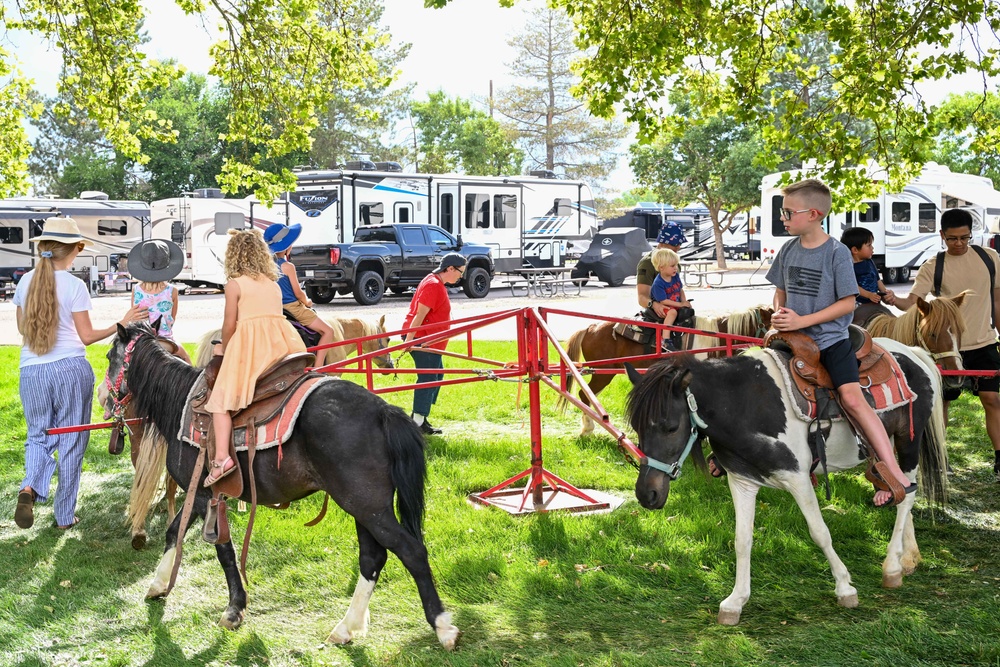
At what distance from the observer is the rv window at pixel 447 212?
2755 centimetres

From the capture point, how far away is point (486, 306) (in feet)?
72.8

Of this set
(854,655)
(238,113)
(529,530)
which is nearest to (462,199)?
(238,113)

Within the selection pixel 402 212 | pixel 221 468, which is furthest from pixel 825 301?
pixel 402 212

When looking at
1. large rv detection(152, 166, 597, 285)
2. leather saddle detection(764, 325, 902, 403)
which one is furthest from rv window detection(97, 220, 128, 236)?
leather saddle detection(764, 325, 902, 403)

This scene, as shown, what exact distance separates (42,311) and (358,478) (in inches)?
113

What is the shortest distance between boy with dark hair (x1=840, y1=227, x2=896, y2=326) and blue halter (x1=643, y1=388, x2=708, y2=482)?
3.82 m

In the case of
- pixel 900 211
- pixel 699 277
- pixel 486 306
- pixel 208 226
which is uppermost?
pixel 900 211

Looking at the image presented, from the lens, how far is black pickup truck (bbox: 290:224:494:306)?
22.8m

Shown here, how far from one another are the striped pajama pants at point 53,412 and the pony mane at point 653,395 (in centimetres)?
380

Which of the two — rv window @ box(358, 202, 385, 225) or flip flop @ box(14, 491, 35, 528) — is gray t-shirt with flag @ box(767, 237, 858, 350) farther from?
rv window @ box(358, 202, 385, 225)

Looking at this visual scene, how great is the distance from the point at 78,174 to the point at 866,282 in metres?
Result: 50.9

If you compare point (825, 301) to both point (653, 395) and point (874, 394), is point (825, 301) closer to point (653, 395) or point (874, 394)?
point (874, 394)

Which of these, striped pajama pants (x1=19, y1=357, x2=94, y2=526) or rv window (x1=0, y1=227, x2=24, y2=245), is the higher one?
rv window (x1=0, y1=227, x2=24, y2=245)

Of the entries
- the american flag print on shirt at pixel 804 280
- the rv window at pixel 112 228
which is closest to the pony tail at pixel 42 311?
the american flag print on shirt at pixel 804 280
